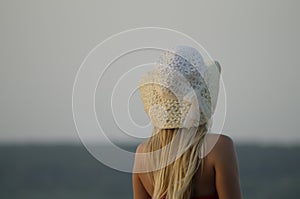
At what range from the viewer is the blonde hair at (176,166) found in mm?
3191

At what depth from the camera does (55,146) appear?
36.6 metres

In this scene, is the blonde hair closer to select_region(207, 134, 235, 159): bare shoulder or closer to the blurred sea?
select_region(207, 134, 235, 159): bare shoulder

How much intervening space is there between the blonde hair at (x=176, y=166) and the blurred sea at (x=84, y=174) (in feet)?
70.8

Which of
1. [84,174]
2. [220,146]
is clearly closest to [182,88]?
[220,146]

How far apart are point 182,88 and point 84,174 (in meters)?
28.3

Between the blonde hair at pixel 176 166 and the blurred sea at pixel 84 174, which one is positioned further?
the blurred sea at pixel 84 174

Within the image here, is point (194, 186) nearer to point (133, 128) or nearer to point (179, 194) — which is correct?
point (179, 194)

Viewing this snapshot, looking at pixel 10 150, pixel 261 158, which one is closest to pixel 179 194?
pixel 261 158

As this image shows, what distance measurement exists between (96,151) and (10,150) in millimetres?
32798


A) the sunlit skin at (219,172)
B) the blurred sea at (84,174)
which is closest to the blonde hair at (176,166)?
the sunlit skin at (219,172)

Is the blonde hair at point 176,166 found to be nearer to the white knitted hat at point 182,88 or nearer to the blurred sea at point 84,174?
the white knitted hat at point 182,88

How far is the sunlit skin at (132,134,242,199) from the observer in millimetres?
3215

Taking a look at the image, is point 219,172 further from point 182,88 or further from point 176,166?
point 182,88

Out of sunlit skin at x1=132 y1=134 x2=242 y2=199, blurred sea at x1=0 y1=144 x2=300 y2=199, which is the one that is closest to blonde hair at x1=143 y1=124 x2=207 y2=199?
sunlit skin at x1=132 y1=134 x2=242 y2=199
